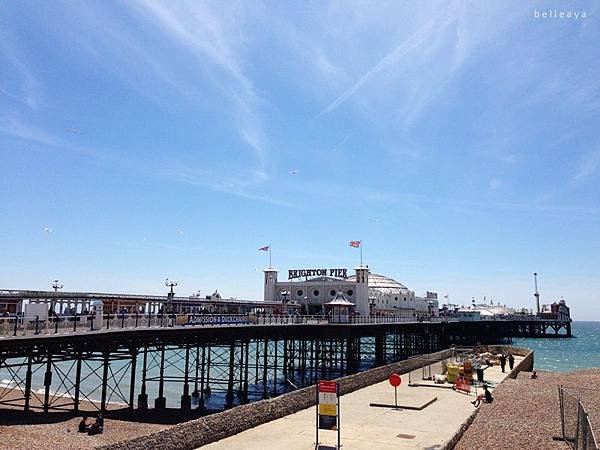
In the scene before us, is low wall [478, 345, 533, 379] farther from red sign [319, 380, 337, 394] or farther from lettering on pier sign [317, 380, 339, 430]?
red sign [319, 380, 337, 394]

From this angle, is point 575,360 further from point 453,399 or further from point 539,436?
point 539,436

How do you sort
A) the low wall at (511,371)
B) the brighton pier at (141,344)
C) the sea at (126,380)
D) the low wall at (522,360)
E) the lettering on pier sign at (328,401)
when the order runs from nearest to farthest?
the lettering on pier sign at (328,401) < the low wall at (511,371) < the brighton pier at (141,344) < the sea at (126,380) < the low wall at (522,360)

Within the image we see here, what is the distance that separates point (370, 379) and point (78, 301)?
1817 cm

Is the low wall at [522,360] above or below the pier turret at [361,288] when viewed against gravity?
below

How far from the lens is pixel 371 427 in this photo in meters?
21.5

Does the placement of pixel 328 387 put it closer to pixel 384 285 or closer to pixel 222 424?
pixel 222 424

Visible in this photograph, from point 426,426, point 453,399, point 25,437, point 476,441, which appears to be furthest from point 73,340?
point 453,399

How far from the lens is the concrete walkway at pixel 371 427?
18.6 metres

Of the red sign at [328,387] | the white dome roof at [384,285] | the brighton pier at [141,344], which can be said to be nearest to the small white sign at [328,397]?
the red sign at [328,387]

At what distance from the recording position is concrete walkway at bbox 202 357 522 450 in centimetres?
1864

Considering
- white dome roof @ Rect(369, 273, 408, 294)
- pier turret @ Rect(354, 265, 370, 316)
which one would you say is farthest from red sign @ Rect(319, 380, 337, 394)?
white dome roof @ Rect(369, 273, 408, 294)

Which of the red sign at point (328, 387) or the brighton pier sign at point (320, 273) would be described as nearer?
the red sign at point (328, 387)

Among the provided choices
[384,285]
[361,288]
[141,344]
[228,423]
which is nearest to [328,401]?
[228,423]

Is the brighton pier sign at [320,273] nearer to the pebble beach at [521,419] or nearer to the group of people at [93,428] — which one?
the pebble beach at [521,419]
